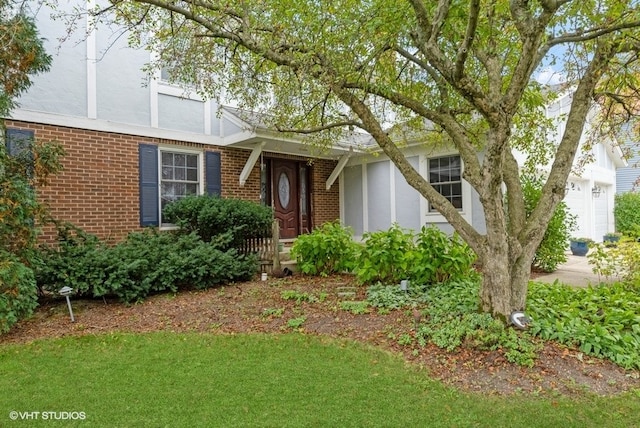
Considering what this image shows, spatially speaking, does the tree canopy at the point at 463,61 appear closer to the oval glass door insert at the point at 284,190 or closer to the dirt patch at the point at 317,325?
the dirt patch at the point at 317,325

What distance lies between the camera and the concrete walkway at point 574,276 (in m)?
7.18

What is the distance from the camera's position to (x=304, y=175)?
455 inches

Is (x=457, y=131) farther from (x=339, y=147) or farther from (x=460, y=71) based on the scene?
(x=339, y=147)

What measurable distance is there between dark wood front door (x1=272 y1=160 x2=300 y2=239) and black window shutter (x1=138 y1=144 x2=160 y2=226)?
3.13 meters

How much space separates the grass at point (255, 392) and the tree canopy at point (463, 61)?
1.39 metres

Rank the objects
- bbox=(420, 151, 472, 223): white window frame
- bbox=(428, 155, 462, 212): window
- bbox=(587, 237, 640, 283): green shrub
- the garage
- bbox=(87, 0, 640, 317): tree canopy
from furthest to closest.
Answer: the garage → bbox=(428, 155, 462, 212): window → bbox=(420, 151, 472, 223): white window frame → bbox=(587, 237, 640, 283): green shrub → bbox=(87, 0, 640, 317): tree canopy

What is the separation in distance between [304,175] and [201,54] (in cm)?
562

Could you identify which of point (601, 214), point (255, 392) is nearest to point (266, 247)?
point (255, 392)

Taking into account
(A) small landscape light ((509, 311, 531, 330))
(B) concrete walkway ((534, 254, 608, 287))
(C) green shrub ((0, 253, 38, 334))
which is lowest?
(B) concrete walkway ((534, 254, 608, 287))

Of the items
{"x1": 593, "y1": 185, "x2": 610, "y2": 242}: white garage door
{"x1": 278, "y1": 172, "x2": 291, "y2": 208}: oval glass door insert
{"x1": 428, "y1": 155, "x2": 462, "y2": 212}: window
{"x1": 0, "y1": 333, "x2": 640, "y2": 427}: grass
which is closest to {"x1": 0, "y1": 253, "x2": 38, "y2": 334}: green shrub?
{"x1": 0, "y1": 333, "x2": 640, "y2": 427}: grass

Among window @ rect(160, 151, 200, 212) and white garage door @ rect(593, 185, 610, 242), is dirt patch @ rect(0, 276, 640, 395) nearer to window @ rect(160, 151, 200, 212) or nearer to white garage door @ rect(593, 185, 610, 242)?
window @ rect(160, 151, 200, 212)

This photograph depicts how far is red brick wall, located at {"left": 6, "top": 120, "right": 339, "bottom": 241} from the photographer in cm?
727

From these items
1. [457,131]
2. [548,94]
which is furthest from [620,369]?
[548,94]

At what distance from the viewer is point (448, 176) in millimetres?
10109
